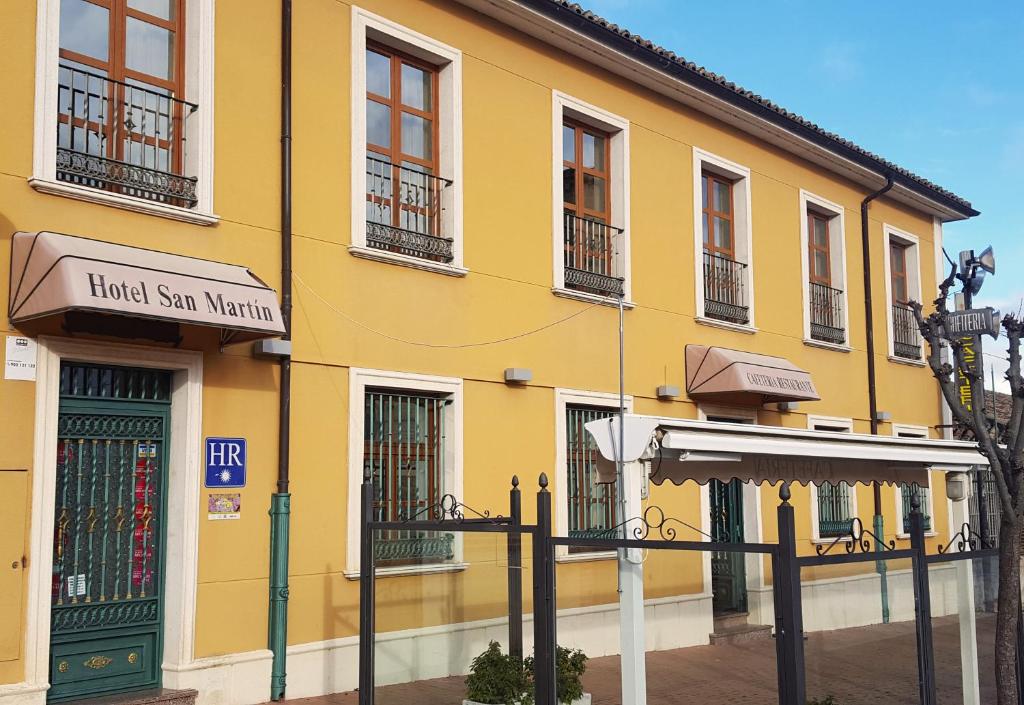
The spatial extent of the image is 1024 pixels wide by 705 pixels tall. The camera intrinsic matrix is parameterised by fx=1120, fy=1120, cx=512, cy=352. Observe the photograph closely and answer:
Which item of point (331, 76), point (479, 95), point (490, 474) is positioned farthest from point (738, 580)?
point (479, 95)

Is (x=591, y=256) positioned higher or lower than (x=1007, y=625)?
higher

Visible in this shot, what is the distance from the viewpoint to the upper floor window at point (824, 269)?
57.8 feet

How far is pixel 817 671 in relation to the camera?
19.8ft

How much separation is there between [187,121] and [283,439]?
289cm

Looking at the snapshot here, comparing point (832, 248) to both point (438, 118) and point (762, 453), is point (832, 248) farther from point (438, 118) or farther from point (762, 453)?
point (762, 453)

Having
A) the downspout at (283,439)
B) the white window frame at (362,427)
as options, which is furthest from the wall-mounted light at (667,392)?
the downspout at (283,439)

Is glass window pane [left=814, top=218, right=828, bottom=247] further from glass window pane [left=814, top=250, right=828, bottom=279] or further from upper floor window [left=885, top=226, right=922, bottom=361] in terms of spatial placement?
upper floor window [left=885, top=226, right=922, bottom=361]

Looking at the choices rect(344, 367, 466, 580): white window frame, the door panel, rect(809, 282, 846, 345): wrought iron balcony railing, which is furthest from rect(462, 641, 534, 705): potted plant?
rect(809, 282, 846, 345): wrought iron balcony railing

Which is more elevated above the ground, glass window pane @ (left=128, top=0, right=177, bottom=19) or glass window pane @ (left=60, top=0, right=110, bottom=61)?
glass window pane @ (left=128, top=0, right=177, bottom=19)

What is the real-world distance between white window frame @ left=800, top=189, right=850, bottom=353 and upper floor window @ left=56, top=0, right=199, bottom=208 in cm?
1064

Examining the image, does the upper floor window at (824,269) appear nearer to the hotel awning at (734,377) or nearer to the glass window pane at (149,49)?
the hotel awning at (734,377)

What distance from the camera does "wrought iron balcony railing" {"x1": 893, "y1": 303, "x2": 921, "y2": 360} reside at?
1973 cm

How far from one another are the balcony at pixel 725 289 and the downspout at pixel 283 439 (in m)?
7.09

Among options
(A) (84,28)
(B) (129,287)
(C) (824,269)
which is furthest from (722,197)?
(B) (129,287)
